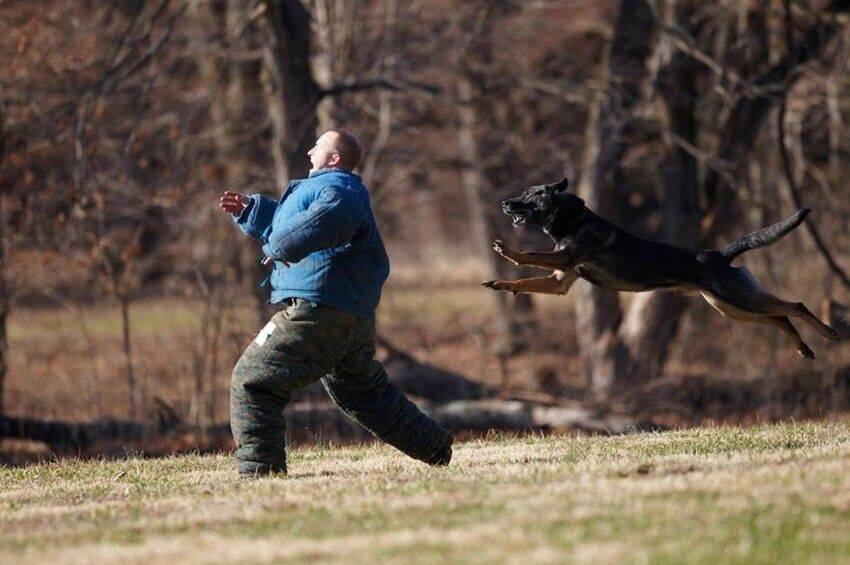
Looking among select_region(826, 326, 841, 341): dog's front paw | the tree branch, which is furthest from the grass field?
the tree branch

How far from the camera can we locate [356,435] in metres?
15.5

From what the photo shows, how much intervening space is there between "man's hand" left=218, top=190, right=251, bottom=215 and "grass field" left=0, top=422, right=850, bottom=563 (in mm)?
1444

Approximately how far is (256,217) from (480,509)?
2.43m

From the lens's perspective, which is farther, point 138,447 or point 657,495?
point 138,447

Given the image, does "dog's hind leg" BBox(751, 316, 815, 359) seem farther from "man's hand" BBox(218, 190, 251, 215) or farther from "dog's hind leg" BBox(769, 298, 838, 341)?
"man's hand" BBox(218, 190, 251, 215)

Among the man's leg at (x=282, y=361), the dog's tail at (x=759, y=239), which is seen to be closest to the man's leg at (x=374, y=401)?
the man's leg at (x=282, y=361)

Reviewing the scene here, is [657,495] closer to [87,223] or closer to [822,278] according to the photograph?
[87,223]

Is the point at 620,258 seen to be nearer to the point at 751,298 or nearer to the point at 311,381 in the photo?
the point at 751,298

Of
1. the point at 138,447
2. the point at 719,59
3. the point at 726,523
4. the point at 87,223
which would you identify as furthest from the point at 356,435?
the point at 726,523

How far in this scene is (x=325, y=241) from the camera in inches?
306

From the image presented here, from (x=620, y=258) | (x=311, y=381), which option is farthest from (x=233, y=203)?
(x=620, y=258)

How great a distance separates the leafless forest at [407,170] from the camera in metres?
16.8

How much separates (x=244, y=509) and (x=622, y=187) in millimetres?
16359

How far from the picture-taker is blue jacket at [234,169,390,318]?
7785mm
